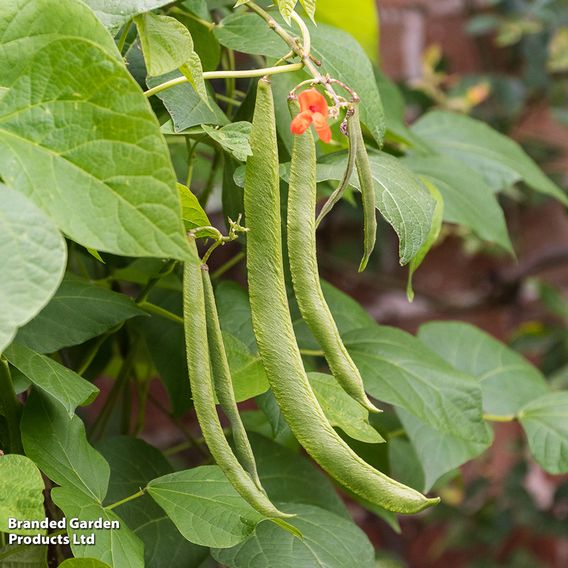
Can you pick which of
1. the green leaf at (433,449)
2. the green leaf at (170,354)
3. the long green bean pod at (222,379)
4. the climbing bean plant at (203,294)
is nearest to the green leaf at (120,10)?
the climbing bean plant at (203,294)

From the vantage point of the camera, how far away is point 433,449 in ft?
1.73

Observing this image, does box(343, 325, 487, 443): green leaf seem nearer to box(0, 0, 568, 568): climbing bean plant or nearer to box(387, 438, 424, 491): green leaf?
box(0, 0, 568, 568): climbing bean plant

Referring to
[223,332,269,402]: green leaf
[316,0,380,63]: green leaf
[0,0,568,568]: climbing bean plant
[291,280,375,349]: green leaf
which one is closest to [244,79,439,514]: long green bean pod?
[0,0,568,568]: climbing bean plant

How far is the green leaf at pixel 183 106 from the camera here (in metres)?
0.38

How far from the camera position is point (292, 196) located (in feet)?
1.00

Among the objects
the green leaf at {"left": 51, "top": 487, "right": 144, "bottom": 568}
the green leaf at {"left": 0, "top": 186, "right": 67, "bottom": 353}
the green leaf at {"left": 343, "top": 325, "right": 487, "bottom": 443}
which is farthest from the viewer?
the green leaf at {"left": 343, "top": 325, "right": 487, "bottom": 443}

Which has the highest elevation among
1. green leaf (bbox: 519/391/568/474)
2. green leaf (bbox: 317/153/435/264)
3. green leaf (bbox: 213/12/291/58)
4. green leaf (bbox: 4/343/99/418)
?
green leaf (bbox: 213/12/291/58)

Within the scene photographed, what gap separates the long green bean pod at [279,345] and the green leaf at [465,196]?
9.5 inches

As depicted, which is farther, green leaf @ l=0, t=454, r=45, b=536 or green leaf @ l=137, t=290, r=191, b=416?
green leaf @ l=137, t=290, r=191, b=416

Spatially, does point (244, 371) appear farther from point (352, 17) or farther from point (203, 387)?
point (352, 17)

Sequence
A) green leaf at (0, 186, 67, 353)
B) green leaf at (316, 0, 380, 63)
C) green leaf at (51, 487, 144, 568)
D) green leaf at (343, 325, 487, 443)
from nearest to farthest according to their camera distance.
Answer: green leaf at (0, 186, 67, 353) → green leaf at (51, 487, 144, 568) → green leaf at (343, 325, 487, 443) → green leaf at (316, 0, 380, 63)

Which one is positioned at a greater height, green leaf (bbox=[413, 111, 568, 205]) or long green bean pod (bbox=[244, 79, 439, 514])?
long green bean pod (bbox=[244, 79, 439, 514])

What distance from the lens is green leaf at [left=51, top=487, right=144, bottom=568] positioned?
13.2 inches

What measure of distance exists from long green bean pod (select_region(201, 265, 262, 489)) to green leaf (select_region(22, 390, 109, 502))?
81 millimetres
